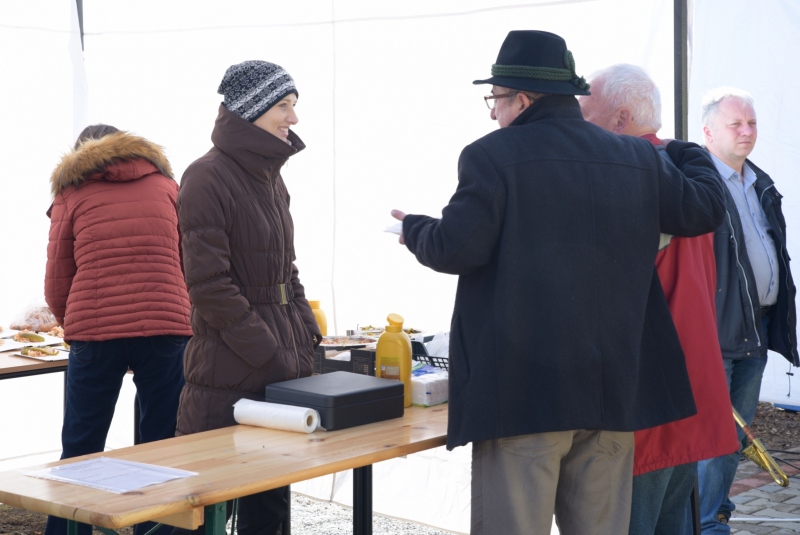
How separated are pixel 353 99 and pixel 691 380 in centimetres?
258

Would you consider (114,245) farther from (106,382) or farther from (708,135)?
(708,135)

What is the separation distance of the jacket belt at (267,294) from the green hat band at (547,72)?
90cm

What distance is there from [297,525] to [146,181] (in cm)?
171

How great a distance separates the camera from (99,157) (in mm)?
3209

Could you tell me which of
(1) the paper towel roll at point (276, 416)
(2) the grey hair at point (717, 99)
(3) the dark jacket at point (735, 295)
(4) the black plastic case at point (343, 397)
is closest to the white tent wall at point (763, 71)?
(2) the grey hair at point (717, 99)

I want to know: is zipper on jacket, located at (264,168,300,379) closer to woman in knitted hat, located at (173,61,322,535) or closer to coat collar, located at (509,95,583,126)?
woman in knitted hat, located at (173,61,322,535)

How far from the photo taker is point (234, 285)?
7.89 feet

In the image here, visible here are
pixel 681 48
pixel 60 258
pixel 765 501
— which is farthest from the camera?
pixel 765 501

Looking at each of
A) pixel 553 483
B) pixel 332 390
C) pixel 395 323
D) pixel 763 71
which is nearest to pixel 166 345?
pixel 395 323

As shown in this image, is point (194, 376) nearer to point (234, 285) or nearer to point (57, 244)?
point (234, 285)

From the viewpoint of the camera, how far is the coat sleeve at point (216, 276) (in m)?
2.38

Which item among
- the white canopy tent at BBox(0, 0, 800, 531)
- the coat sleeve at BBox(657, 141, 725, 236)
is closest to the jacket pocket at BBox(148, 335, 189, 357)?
the white canopy tent at BBox(0, 0, 800, 531)

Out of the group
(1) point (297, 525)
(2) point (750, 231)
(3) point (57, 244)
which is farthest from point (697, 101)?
(3) point (57, 244)

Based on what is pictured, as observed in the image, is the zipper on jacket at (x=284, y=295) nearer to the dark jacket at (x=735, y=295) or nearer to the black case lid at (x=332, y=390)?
the black case lid at (x=332, y=390)
